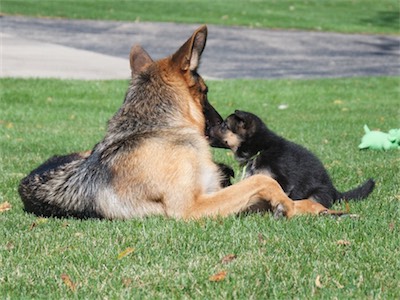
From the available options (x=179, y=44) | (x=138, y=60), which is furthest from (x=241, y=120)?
(x=179, y=44)

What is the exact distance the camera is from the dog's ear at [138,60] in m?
6.72

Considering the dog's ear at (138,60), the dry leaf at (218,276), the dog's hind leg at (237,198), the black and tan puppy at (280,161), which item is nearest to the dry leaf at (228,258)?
the dry leaf at (218,276)

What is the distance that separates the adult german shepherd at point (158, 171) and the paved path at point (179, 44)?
11.0 m

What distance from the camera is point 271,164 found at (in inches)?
284

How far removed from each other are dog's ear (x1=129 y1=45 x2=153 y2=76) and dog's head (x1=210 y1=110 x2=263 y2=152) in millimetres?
1101

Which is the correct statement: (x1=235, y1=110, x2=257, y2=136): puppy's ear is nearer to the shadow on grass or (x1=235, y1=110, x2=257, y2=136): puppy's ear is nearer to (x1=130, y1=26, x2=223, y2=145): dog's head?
(x1=130, y1=26, x2=223, y2=145): dog's head

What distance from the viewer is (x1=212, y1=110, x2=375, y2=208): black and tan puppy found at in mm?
7023

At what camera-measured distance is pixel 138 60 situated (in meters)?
6.86

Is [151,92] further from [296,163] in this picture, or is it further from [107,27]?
[107,27]

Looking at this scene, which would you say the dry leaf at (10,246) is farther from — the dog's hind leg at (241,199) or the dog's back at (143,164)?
the dog's hind leg at (241,199)

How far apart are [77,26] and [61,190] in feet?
68.7

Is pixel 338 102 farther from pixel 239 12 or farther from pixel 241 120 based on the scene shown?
pixel 239 12

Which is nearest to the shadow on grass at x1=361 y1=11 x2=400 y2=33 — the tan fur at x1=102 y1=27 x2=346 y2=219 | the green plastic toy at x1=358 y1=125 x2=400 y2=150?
the green plastic toy at x1=358 y1=125 x2=400 y2=150

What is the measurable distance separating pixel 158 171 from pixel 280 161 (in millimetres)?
1535
